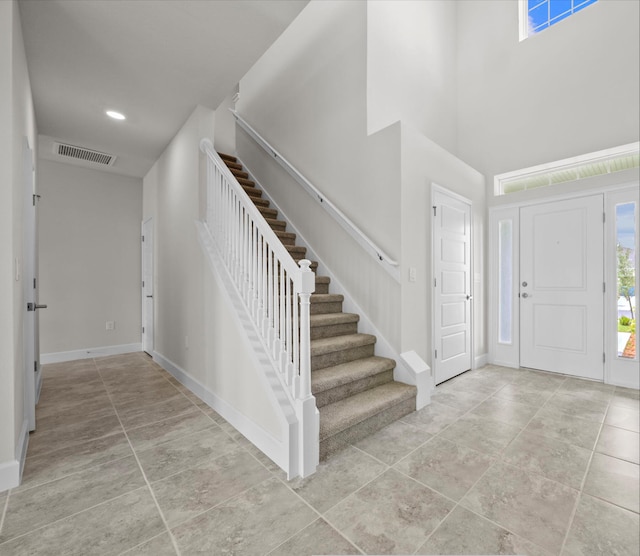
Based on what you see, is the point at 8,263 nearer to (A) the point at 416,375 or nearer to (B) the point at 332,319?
(B) the point at 332,319

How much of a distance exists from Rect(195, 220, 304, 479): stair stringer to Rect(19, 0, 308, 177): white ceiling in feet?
5.00

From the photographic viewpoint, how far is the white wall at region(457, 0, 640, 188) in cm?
343

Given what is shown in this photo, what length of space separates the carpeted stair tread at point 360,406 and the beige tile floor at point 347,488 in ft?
0.59

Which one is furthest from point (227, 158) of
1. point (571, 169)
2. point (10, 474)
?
point (571, 169)

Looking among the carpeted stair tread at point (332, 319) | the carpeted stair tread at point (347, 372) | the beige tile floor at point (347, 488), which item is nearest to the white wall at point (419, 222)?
the carpeted stair tread at point (347, 372)

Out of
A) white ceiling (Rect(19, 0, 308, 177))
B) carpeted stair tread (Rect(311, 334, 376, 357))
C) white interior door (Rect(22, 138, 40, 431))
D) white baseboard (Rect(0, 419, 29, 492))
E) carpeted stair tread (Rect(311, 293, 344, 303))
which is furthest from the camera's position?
carpeted stair tread (Rect(311, 293, 344, 303))

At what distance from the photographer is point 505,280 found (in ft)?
13.8

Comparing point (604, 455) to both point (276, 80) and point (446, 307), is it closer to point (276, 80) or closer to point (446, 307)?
point (446, 307)

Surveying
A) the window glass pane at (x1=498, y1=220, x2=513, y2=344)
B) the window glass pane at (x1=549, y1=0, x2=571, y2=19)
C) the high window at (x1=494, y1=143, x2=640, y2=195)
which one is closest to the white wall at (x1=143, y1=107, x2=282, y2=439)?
the window glass pane at (x1=498, y1=220, x2=513, y2=344)

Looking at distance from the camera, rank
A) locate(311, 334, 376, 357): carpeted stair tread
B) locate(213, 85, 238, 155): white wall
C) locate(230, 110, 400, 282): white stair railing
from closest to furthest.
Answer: locate(311, 334, 376, 357): carpeted stair tread
locate(230, 110, 400, 282): white stair railing
locate(213, 85, 238, 155): white wall

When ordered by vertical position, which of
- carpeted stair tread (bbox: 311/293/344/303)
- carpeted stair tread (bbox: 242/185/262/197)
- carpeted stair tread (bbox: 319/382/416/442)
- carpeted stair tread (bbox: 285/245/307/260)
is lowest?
carpeted stair tread (bbox: 319/382/416/442)

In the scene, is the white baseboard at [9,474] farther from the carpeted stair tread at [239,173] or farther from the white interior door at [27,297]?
the carpeted stair tread at [239,173]

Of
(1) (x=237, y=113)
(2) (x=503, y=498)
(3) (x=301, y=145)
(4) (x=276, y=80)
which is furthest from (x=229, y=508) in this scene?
(1) (x=237, y=113)

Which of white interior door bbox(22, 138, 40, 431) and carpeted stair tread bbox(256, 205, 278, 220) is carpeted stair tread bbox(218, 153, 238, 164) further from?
white interior door bbox(22, 138, 40, 431)
